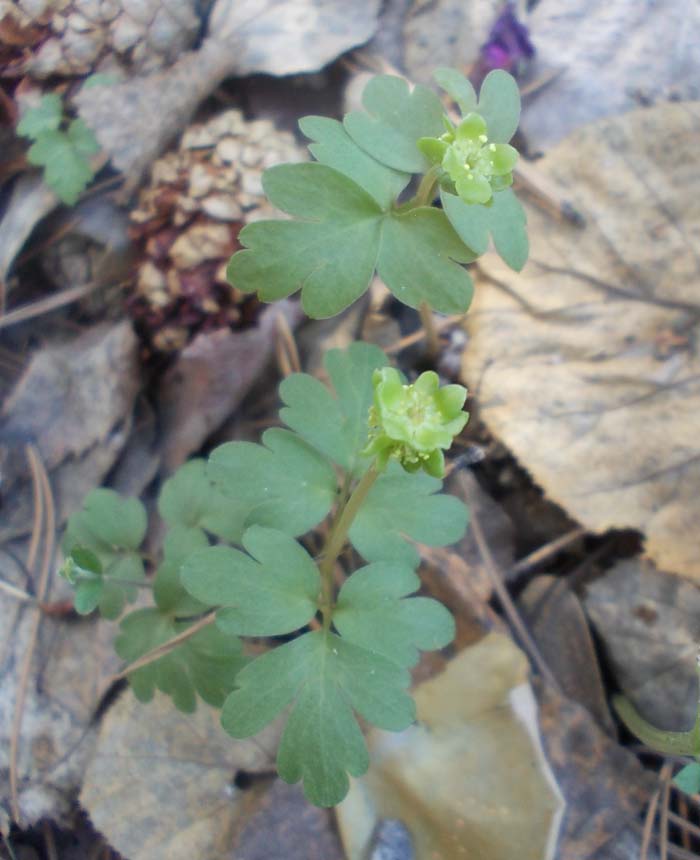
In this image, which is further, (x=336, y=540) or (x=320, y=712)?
(x=336, y=540)

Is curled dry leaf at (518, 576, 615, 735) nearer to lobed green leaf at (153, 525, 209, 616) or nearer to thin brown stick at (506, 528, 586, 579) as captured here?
thin brown stick at (506, 528, 586, 579)

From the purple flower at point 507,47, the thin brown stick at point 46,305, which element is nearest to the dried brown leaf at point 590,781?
the thin brown stick at point 46,305

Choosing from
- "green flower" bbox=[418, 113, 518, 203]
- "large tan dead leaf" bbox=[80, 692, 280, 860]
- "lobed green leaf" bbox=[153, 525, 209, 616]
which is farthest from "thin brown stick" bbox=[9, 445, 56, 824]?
"green flower" bbox=[418, 113, 518, 203]

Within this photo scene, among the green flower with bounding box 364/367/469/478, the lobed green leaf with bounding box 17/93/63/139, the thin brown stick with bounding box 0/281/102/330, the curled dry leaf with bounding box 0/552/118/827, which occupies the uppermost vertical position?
the lobed green leaf with bounding box 17/93/63/139

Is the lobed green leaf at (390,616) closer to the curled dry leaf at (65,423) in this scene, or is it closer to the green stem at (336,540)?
the green stem at (336,540)

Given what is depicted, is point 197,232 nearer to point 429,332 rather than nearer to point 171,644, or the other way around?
point 429,332

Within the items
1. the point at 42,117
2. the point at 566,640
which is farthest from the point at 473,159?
the point at 42,117
